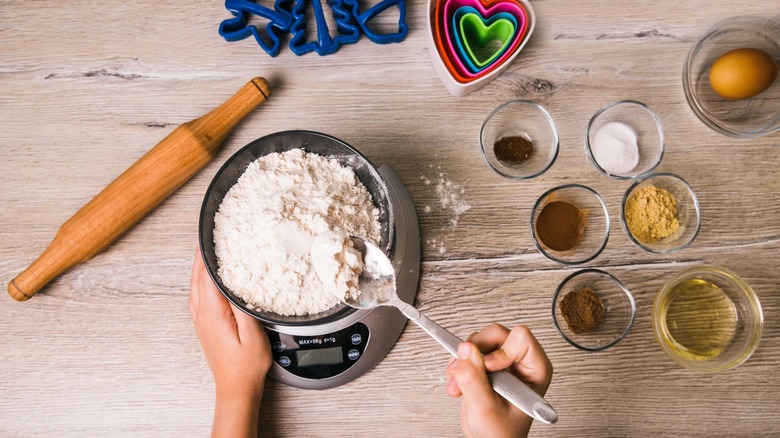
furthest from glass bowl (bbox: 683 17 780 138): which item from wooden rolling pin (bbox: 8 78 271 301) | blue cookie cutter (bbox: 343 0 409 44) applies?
wooden rolling pin (bbox: 8 78 271 301)

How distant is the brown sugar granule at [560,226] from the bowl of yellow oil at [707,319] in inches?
7.5

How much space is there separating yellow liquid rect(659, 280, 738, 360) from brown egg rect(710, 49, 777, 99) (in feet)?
1.23

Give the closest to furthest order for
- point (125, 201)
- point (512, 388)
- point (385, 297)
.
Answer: point (512, 388), point (385, 297), point (125, 201)

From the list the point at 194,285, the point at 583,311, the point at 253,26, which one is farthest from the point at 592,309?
the point at 253,26

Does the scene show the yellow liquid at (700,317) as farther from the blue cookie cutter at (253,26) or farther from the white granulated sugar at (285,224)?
the blue cookie cutter at (253,26)

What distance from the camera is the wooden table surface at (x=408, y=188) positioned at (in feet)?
3.24

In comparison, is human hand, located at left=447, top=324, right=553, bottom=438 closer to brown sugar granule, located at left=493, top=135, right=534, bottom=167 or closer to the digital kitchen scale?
the digital kitchen scale

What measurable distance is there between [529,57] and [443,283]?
0.48m

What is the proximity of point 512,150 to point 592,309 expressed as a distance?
0.33 meters

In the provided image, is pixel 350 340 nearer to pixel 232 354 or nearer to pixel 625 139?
pixel 232 354

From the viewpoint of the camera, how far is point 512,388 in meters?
0.69

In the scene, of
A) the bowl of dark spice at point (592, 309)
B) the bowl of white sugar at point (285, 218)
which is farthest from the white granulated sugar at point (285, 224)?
the bowl of dark spice at point (592, 309)

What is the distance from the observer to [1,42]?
1.03 m

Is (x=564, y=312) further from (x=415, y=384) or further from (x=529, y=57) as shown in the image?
(x=529, y=57)
